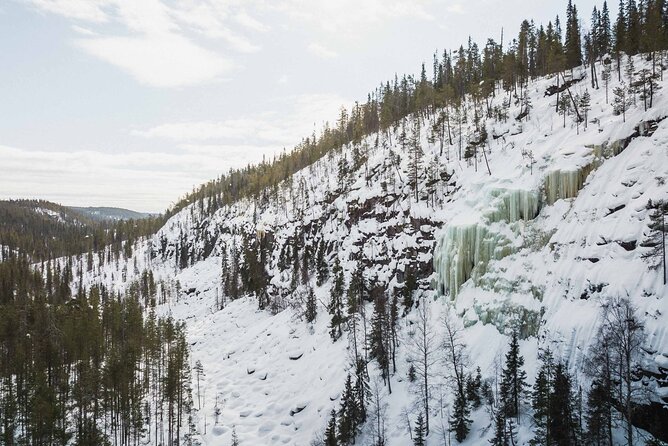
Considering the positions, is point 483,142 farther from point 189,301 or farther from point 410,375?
point 189,301

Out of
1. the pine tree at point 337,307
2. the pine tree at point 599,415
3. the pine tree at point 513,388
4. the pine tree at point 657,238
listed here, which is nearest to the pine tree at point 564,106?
the pine tree at point 657,238

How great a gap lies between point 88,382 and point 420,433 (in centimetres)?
3216

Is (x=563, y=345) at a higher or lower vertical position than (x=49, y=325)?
higher

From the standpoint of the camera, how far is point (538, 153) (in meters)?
46.9

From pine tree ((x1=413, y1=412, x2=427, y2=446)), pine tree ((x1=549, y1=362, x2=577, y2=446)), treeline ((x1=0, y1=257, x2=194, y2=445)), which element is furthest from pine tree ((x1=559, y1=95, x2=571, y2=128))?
treeline ((x1=0, y1=257, x2=194, y2=445))

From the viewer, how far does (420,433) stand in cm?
3011

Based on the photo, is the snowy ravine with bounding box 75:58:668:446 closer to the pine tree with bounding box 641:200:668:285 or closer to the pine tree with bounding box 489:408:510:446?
the pine tree with bounding box 641:200:668:285

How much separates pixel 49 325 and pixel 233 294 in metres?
49.2

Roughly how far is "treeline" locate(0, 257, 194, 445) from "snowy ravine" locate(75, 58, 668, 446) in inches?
242

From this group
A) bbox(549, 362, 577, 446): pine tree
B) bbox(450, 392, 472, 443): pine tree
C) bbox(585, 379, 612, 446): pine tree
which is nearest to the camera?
bbox(585, 379, 612, 446): pine tree

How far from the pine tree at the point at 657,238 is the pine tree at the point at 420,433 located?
20632 millimetres

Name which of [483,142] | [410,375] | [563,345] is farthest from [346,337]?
[483,142]

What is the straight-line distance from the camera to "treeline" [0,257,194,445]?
34375 millimetres

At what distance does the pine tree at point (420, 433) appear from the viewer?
30.2 m
